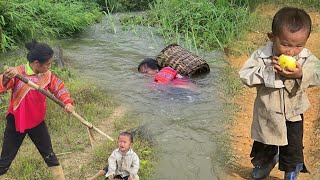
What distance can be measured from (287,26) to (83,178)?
233 centimetres

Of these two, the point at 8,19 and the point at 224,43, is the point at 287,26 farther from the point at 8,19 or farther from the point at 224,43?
the point at 8,19

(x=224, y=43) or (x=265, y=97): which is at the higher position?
(x=265, y=97)

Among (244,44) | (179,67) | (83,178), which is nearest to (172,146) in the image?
(83,178)

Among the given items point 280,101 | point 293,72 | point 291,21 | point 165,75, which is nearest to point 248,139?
point 280,101

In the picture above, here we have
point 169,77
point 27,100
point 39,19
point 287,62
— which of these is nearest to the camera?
point 287,62

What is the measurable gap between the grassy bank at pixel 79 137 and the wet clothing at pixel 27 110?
1.75ft

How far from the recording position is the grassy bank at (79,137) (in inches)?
171

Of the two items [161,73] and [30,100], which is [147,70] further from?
[30,100]

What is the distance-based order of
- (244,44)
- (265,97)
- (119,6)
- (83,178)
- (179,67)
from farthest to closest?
(119,6), (244,44), (179,67), (83,178), (265,97)

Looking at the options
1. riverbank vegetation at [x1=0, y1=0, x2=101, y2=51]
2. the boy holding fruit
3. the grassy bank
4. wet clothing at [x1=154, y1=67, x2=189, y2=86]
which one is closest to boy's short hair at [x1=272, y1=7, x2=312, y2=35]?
the boy holding fruit

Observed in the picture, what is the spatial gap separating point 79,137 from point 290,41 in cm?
278

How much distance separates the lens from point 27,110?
3602mm

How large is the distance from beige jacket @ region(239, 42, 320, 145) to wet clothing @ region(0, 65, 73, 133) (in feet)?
5.16

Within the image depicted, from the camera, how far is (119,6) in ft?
47.3
